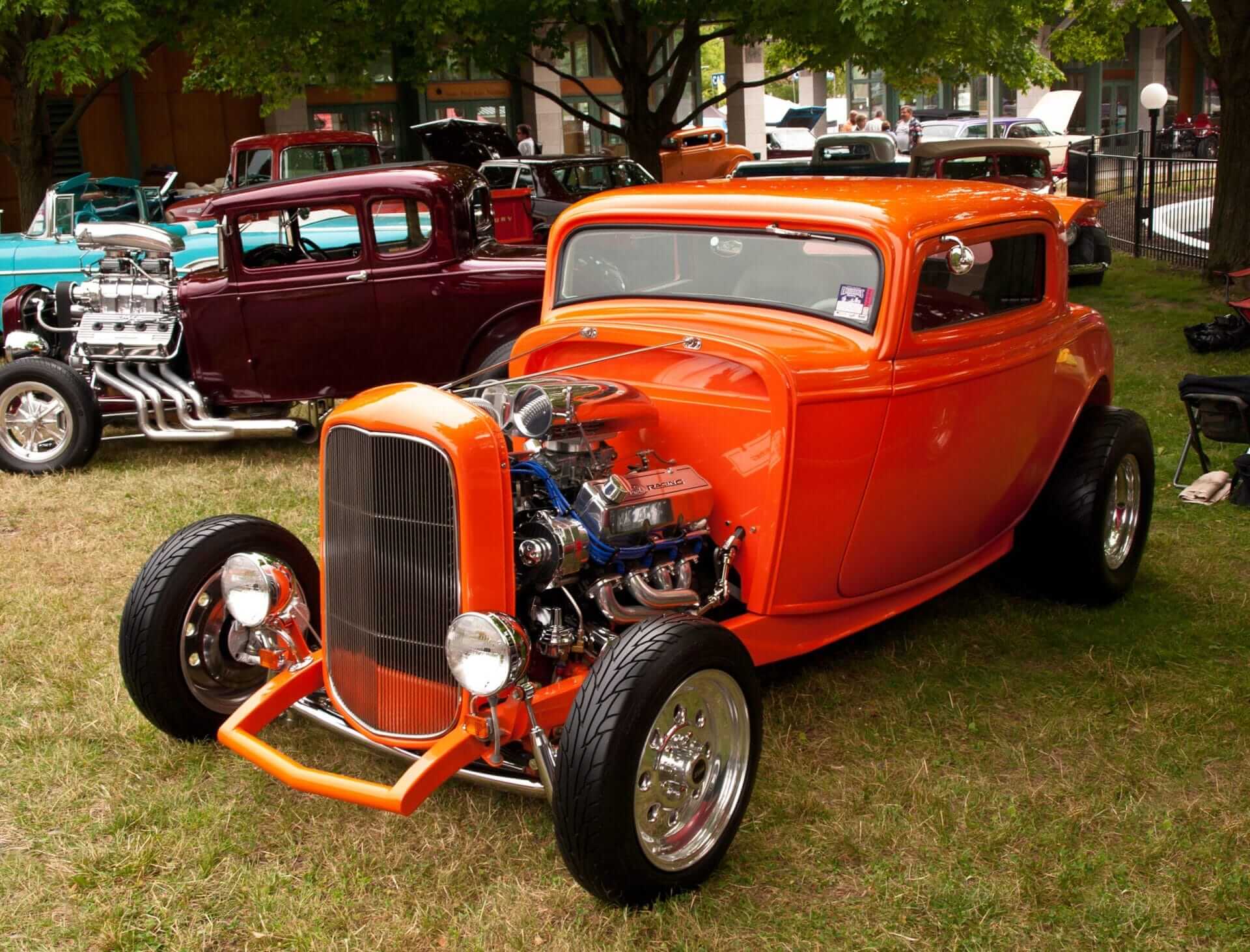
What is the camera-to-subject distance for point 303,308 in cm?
769

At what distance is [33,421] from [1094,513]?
627 cm

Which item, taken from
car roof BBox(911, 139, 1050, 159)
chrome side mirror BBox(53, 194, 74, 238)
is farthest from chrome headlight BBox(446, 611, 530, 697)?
car roof BBox(911, 139, 1050, 159)

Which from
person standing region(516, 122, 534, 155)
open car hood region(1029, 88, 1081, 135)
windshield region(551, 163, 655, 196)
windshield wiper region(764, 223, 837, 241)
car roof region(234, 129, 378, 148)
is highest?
open car hood region(1029, 88, 1081, 135)

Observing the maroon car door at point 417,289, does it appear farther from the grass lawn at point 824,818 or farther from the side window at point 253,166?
the side window at point 253,166

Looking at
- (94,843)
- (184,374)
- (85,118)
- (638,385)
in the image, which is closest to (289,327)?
(184,374)

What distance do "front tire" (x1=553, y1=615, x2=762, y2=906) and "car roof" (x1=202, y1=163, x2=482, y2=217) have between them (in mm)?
5049

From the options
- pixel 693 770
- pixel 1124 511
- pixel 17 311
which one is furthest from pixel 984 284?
pixel 17 311

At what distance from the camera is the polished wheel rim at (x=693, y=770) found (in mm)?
3289

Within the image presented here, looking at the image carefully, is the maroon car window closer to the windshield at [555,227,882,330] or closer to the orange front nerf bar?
the windshield at [555,227,882,330]

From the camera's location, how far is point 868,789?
3.84 metres

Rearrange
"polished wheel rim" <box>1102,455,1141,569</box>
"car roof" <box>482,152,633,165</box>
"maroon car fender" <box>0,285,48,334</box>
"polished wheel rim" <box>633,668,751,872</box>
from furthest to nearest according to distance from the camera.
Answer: "car roof" <box>482,152,633,165</box> → "maroon car fender" <box>0,285,48,334</box> → "polished wheel rim" <box>1102,455,1141,569</box> → "polished wheel rim" <box>633,668,751,872</box>

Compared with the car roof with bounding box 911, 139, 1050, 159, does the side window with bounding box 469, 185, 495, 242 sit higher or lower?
lower

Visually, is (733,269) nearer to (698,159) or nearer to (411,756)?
(411,756)

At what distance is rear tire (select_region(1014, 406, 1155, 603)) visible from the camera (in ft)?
16.3
